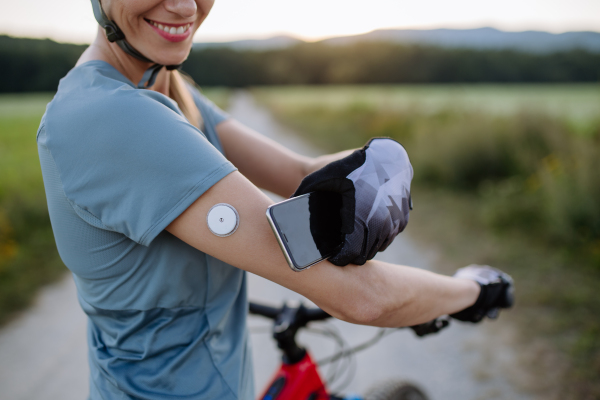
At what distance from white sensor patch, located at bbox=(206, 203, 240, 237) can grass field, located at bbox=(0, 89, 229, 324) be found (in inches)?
154

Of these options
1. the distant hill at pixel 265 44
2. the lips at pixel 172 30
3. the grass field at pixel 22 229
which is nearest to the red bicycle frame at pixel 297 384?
the lips at pixel 172 30

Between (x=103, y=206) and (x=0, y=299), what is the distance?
13.5ft

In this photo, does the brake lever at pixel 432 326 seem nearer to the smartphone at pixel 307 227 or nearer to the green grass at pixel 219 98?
the smartphone at pixel 307 227

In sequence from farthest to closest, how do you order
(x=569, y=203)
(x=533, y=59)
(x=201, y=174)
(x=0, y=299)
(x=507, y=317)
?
(x=533, y=59)
(x=569, y=203)
(x=0, y=299)
(x=507, y=317)
(x=201, y=174)

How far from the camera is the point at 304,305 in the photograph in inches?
63.6

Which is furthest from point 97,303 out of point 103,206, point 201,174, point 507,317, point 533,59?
point 533,59

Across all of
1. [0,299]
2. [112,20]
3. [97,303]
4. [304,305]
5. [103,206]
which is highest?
[112,20]

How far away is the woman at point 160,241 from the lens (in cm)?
76

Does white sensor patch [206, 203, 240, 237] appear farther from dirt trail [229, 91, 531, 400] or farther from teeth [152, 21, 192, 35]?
dirt trail [229, 91, 531, 400]

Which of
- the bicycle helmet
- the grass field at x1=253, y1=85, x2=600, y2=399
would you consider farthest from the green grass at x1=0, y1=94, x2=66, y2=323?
the grass field at x1=253, y1=85, x2=600, y2=399

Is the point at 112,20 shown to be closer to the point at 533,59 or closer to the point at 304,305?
the point at 304,305

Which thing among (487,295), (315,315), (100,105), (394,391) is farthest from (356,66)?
(100,105)

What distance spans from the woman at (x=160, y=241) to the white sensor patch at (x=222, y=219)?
14mm

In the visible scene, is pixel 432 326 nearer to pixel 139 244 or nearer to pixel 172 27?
pixel 139 244
